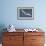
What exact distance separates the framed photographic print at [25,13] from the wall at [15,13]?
0.32 ft

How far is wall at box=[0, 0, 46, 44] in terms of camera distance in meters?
4.08

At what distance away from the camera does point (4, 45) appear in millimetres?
3607

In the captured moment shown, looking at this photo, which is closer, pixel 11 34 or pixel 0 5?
pixel 11 34

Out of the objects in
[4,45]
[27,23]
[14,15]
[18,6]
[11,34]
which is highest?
[18,6]

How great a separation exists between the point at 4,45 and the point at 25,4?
1.48 m

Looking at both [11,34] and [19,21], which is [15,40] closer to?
[11,34]

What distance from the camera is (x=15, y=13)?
4.10 m

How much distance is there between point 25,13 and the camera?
4117 mm

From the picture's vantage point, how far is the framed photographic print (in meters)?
4.08

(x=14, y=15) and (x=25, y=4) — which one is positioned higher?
(x=25, y=4)

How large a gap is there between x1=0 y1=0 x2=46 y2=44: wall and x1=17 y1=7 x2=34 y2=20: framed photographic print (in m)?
0.10

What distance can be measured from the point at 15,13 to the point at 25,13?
1.08ft

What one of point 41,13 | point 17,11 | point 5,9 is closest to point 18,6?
point 17,11

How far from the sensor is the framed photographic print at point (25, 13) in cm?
408
